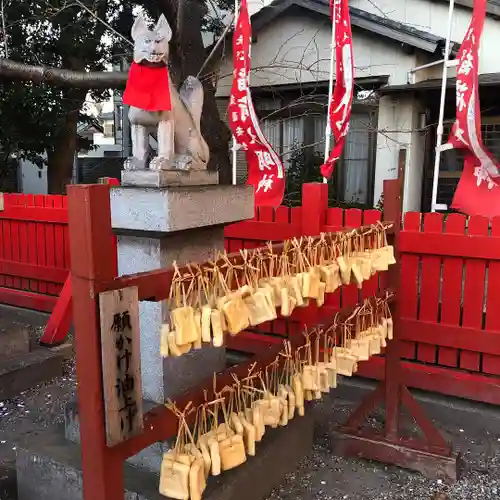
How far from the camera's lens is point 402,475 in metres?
3.70

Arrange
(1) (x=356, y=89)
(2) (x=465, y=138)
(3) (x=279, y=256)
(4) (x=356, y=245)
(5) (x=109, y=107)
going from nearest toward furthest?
(3) (x=279, y=256), (4) (x=356, y=245), (2) (x=465, y=138), (1) (x=356, y=89), (5) (x=109, y=107)

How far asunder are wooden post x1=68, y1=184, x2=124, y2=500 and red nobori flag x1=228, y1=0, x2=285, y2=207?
13.2 feet

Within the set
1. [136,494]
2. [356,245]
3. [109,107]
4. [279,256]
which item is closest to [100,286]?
[279,256]

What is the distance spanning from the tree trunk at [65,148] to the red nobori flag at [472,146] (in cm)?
800

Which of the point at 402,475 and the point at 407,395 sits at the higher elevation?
the point at 407,395

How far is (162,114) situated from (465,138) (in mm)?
3592

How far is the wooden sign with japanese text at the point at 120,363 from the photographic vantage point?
170 centimetres

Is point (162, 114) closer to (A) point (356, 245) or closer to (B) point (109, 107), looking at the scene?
(A) point (356, 245)

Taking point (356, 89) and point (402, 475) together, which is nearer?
point (402, 475)

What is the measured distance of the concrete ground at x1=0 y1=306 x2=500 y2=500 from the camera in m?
3.49

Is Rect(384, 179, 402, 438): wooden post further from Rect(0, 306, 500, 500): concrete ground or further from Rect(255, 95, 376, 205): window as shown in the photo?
Rect(255, 95, 376, 205): window

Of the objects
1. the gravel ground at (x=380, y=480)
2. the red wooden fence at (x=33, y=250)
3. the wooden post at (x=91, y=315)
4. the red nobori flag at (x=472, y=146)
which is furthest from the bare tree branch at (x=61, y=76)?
the wooden post at (x=91, y=315)

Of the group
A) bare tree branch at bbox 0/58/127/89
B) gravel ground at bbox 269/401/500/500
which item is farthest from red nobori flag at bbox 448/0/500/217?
bare tree branch at bbox 0/58/127/89

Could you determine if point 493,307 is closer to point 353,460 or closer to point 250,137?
point 353,460
